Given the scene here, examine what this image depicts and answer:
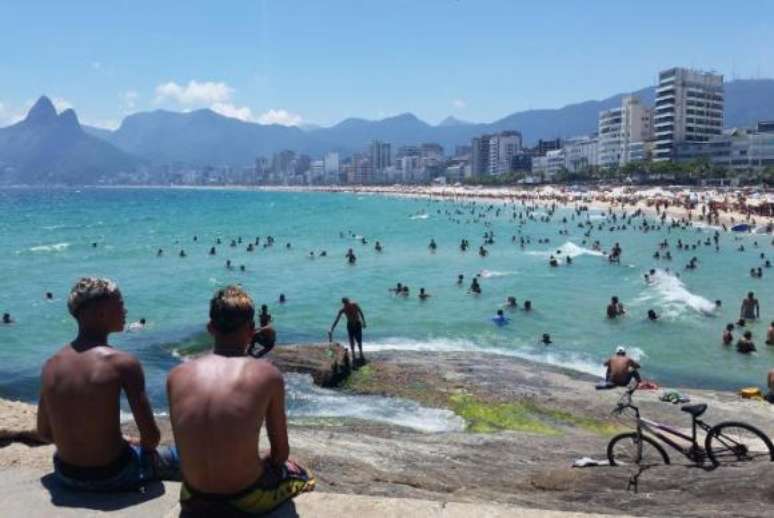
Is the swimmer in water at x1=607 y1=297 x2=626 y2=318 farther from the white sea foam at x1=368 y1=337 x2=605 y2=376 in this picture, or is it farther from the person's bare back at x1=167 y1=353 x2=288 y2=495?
the person's bare back at x1=167 y1=353 x2=288 y2=495

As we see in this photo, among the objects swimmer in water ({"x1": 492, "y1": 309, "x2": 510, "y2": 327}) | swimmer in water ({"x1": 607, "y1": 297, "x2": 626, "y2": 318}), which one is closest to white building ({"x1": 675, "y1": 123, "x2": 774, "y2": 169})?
swimmer in water ({"x1": 607, "y1": 297, "x2": 626, "y2": 318})

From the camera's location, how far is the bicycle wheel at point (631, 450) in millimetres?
8281

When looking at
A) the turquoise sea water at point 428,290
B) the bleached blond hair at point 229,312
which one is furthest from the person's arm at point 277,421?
the turquoise sea water at point 428,290

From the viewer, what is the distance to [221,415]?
12.2ft

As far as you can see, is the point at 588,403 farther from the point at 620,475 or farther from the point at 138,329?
the point at 138,329

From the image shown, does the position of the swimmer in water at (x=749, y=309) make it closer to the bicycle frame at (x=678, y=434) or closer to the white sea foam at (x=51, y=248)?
the bicycle frame at (x=678, y=434)

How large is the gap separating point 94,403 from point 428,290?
3145 cm

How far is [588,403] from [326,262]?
115 feet

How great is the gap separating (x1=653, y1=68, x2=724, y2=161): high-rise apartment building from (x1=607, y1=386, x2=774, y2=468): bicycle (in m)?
156

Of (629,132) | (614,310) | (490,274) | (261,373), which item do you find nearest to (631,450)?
(261,373)

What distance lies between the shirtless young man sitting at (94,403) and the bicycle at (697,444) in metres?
5.48

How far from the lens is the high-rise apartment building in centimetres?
15462

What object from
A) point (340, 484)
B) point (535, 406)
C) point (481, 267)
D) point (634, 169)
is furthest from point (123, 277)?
point (634, 169)

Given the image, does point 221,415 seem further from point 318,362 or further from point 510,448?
point 318,362
